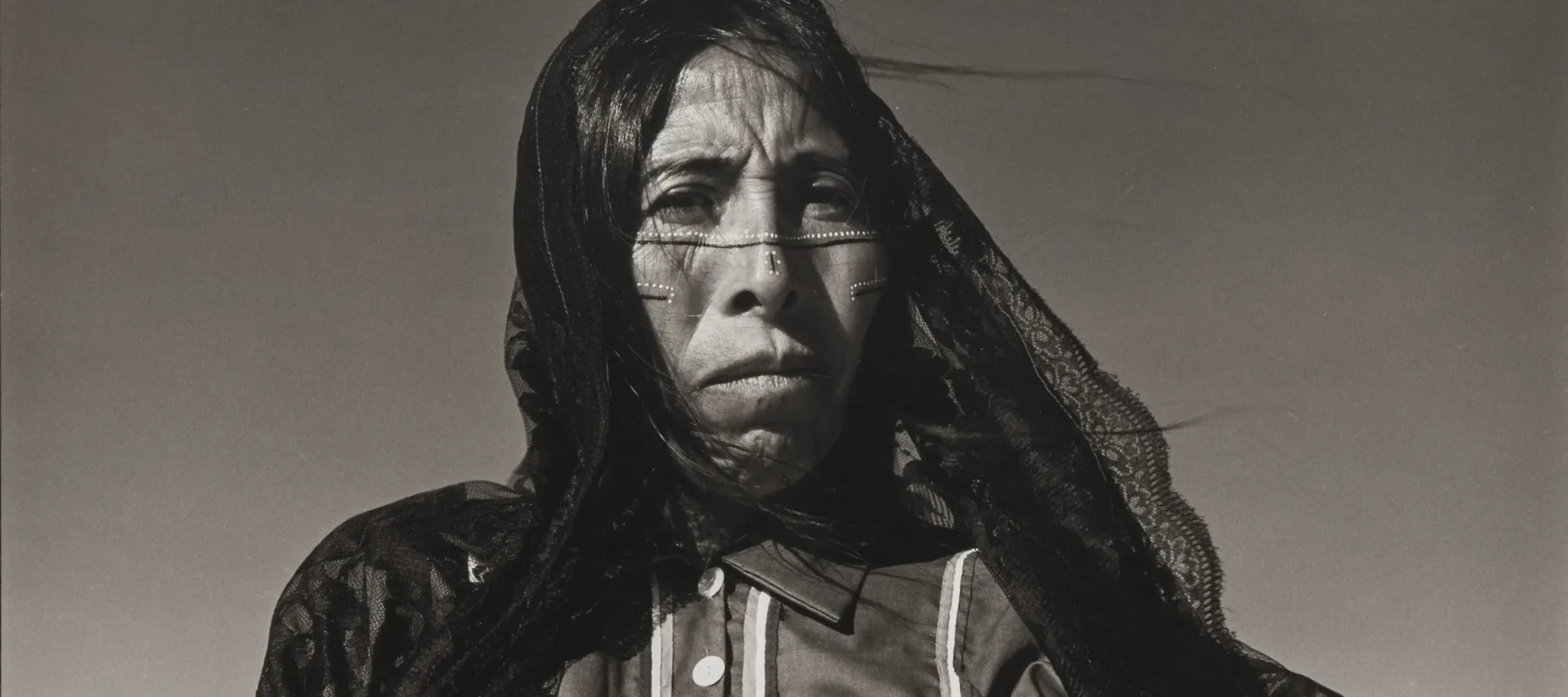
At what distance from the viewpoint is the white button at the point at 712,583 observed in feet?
3.73

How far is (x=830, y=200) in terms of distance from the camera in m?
A: 1.14

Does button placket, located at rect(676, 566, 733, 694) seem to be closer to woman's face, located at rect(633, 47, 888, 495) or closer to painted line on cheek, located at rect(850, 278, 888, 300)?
woman's face, located at rect(633, 47, 888, 495)

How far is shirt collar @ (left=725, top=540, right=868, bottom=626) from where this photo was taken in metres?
1.13

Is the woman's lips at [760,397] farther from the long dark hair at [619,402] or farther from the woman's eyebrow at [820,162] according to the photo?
the woman's eyebrow at [820,162]

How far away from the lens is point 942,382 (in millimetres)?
1177

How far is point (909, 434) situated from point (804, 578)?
0.51ft

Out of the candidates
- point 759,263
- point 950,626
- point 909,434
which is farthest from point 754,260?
point 950,626

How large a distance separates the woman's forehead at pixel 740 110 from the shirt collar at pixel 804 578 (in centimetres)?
32

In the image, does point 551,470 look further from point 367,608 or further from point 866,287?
point 866,287

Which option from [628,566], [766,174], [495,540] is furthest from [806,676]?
[766,174]

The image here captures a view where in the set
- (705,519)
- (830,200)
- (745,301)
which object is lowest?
(705,519)

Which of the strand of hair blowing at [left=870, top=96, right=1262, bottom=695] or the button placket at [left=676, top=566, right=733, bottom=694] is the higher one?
the strand of hair blowing at [left=870, top=96, right=1262, bottom=695]

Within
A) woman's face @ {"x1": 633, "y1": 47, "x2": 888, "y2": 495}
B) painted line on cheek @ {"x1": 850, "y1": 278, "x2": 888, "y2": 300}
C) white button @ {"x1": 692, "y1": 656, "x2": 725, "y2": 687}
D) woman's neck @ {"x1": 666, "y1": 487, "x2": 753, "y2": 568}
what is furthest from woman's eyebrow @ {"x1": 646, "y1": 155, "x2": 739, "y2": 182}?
white button @ {"x1": 692, "y1": 656, "x2": 725, "y2": 687}

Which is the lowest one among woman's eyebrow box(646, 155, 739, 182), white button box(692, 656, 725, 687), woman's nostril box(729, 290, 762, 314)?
white button box(692, 656, 725, 687)
